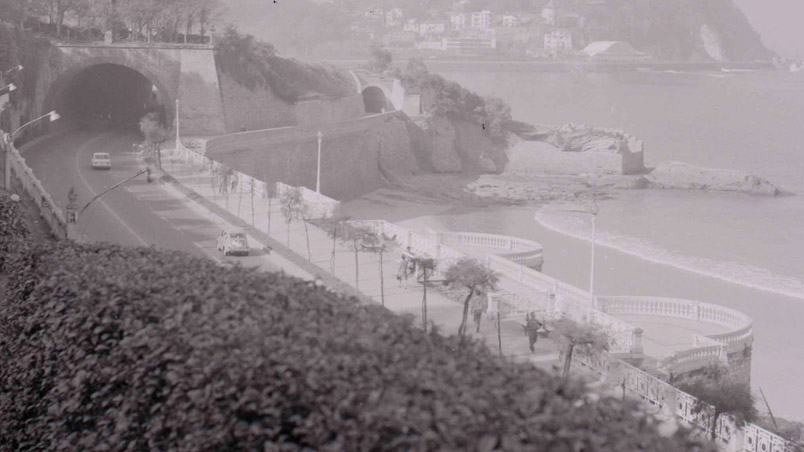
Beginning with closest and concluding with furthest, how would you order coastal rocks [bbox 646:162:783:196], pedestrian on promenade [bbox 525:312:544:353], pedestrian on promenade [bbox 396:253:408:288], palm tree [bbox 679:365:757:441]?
Result: 1. palm tree [bbox 679:365:757:441]
2. pedestrian on promenade [bbox 525:312:544:353]
3. pedestrian on promenade [bbox 396:253:408:288]
4. coastal rocks [bbox 646:162:783:196]

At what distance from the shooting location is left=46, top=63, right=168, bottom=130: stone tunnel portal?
4631 centimetres

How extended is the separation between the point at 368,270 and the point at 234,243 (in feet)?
8.65

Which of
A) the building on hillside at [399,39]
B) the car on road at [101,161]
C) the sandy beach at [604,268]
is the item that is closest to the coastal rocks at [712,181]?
the sandy beach at [604,268]

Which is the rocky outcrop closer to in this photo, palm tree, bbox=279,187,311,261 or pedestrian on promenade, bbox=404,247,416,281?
palm tree, bbox=279,187,311,261

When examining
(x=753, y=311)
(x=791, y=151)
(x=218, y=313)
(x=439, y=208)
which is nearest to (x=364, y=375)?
(x=218, y=313)

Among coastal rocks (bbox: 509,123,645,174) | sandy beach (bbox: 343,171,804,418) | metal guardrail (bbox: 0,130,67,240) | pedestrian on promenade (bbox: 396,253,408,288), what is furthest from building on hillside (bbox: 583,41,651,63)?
pedestrian on promenade (bbox: 396,253,408,288)

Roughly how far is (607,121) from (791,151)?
22.0m

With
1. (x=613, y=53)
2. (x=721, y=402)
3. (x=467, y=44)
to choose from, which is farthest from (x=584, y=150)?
(x=613, y=53)

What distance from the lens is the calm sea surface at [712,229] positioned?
96.8 feet

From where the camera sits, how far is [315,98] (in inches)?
2046

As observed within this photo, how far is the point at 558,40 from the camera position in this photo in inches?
7692

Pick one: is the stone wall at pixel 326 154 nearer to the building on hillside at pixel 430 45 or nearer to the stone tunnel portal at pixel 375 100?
the stone tunnel portal at pixel 375 100

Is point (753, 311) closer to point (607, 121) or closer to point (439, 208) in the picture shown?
point (439, 208)

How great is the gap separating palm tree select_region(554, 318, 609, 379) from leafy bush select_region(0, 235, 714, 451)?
642 cm
